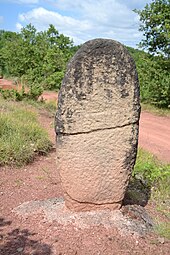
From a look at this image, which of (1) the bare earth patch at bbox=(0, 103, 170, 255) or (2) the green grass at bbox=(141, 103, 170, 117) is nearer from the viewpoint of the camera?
(1) the bare earth patch at bbox=(0, 103, 170, 255)

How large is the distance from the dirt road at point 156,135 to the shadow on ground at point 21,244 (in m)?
3.65

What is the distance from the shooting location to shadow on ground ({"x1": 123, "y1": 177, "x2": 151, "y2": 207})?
12.2 ft

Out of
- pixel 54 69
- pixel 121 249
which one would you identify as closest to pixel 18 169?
pixel 121 249

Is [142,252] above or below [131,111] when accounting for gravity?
A: below

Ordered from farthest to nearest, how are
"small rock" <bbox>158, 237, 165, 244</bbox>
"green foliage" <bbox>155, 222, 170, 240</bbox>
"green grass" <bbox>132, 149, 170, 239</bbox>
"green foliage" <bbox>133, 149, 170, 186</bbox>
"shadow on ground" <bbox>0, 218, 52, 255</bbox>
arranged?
"green foliage" <bbox>133, 149, 170, 186</bbox> < "green grass" <bbox>132, 149, 170, 239</bbox> < "green foliage" <bbox>155, 222, 170, 240</bbox> < "small rock" <bbox>158, 237, 165, 244</bbox> < "shadow on ground" <bbox>0, 218, 52, 255</bbox>

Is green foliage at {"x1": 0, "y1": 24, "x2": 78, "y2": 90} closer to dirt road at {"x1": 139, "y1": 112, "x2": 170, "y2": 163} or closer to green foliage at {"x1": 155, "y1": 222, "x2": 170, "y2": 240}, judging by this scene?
dirt road at {"x1": 139, "y1": 112, "x2": 170, "y2": 163}

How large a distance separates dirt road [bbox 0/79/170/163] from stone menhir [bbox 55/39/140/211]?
3046 mm

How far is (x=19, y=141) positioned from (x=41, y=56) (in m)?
12.7

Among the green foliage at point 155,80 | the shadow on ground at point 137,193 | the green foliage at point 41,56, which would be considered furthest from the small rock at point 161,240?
the green foliage at point 41,56

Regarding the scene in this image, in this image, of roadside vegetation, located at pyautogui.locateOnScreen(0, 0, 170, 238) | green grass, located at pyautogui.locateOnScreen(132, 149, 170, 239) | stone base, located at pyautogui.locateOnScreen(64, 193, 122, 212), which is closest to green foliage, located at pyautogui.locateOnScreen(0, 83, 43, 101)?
roadside vegetation, located at pyautogui.locateOnScreen(0, 0, 170, 238)

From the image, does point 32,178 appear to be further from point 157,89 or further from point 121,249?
point 157,89

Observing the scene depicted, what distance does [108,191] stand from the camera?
3.18m

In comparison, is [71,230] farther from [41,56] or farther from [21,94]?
[41,56]

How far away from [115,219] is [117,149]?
71 centimetres
